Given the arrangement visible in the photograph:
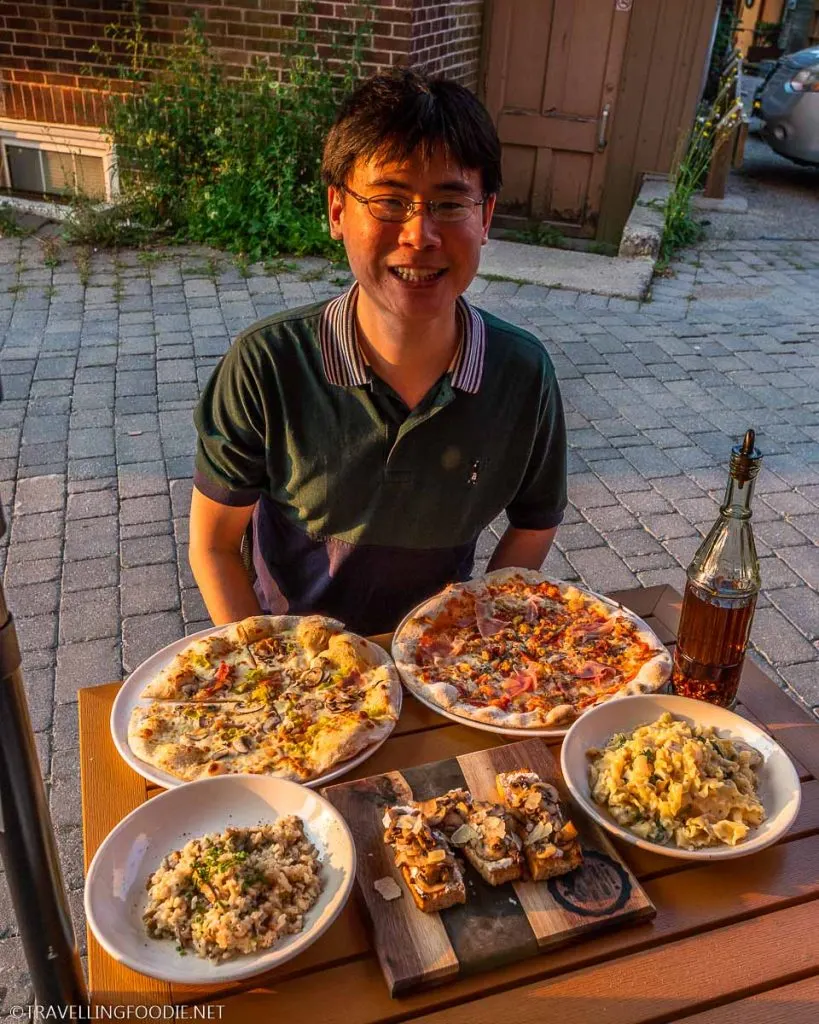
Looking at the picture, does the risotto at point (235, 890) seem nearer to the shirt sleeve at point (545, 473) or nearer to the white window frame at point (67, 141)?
the shirt sleeve at point (545, 473)

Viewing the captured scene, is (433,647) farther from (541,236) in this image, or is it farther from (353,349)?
(541,236)

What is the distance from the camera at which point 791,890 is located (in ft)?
4.37

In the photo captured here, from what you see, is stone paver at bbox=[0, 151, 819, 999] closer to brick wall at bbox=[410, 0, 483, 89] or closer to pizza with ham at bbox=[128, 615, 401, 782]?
pizza with ham at bbox=[128, 615, 401, 782]

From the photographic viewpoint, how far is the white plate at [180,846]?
1148 mm

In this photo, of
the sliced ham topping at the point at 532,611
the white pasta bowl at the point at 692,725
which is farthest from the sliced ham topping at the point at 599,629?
the white pasta bowl at the point at 692,725

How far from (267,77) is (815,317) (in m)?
4.71

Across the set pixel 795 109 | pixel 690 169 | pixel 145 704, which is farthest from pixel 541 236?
pixel 145 704

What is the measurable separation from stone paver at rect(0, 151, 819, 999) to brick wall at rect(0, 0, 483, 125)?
1564 millimetres

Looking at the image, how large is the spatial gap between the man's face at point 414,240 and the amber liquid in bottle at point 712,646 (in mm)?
754

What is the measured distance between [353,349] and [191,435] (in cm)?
289

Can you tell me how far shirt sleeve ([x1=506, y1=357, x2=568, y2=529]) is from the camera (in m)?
2.07

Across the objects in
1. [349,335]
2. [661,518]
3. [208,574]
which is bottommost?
[661,518]

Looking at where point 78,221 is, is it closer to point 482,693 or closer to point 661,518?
point 661,518

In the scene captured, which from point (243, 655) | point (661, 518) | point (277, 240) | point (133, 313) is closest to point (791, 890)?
point (243, 655)
